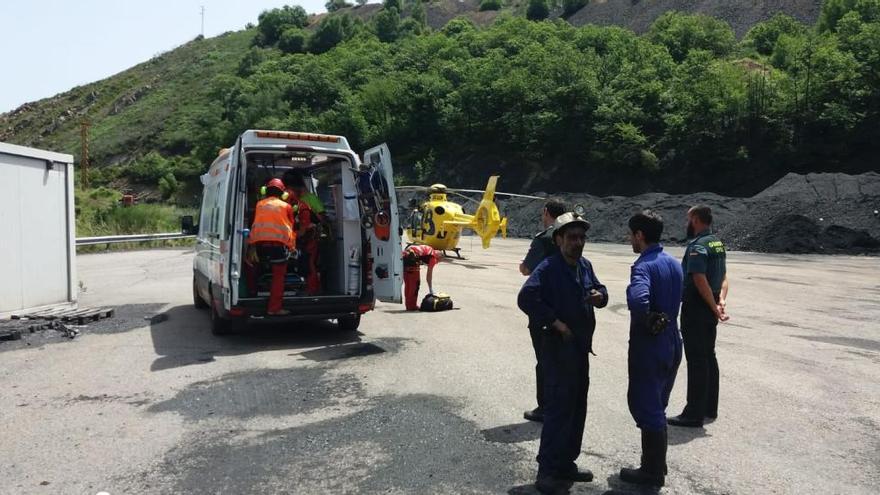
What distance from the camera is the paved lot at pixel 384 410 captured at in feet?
15.3

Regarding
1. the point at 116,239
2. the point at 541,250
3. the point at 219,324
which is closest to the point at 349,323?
the point at 219,324

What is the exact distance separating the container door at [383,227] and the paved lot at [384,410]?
0.78 m

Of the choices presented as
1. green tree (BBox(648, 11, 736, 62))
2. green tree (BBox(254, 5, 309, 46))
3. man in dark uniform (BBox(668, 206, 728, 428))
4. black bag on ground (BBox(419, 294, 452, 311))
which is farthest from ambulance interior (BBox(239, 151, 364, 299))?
green tree (BBox(254, 5, 309, 46))

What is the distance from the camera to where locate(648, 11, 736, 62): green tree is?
207ft

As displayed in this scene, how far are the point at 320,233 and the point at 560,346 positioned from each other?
5961 mm

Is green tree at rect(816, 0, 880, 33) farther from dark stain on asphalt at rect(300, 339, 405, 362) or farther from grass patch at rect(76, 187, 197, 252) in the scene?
dark stain on asphalt at rect(300, 339, 405, 362)

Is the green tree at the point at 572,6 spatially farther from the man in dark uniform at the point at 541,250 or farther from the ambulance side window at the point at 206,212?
the man in dark uniform at the point at 541,250

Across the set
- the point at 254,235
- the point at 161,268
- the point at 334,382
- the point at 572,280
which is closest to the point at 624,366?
A: the point at 334,382

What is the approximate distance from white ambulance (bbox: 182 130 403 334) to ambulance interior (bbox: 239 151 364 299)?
14mm

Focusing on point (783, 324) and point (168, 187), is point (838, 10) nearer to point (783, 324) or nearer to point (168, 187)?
point (783, 324)

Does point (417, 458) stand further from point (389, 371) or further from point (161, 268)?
point (161, 268)

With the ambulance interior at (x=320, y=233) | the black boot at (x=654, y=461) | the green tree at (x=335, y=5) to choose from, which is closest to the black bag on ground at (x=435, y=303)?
the ambulance interior at (x=320, y=233)

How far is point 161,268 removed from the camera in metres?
20.0

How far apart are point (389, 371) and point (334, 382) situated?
70 centimetres
